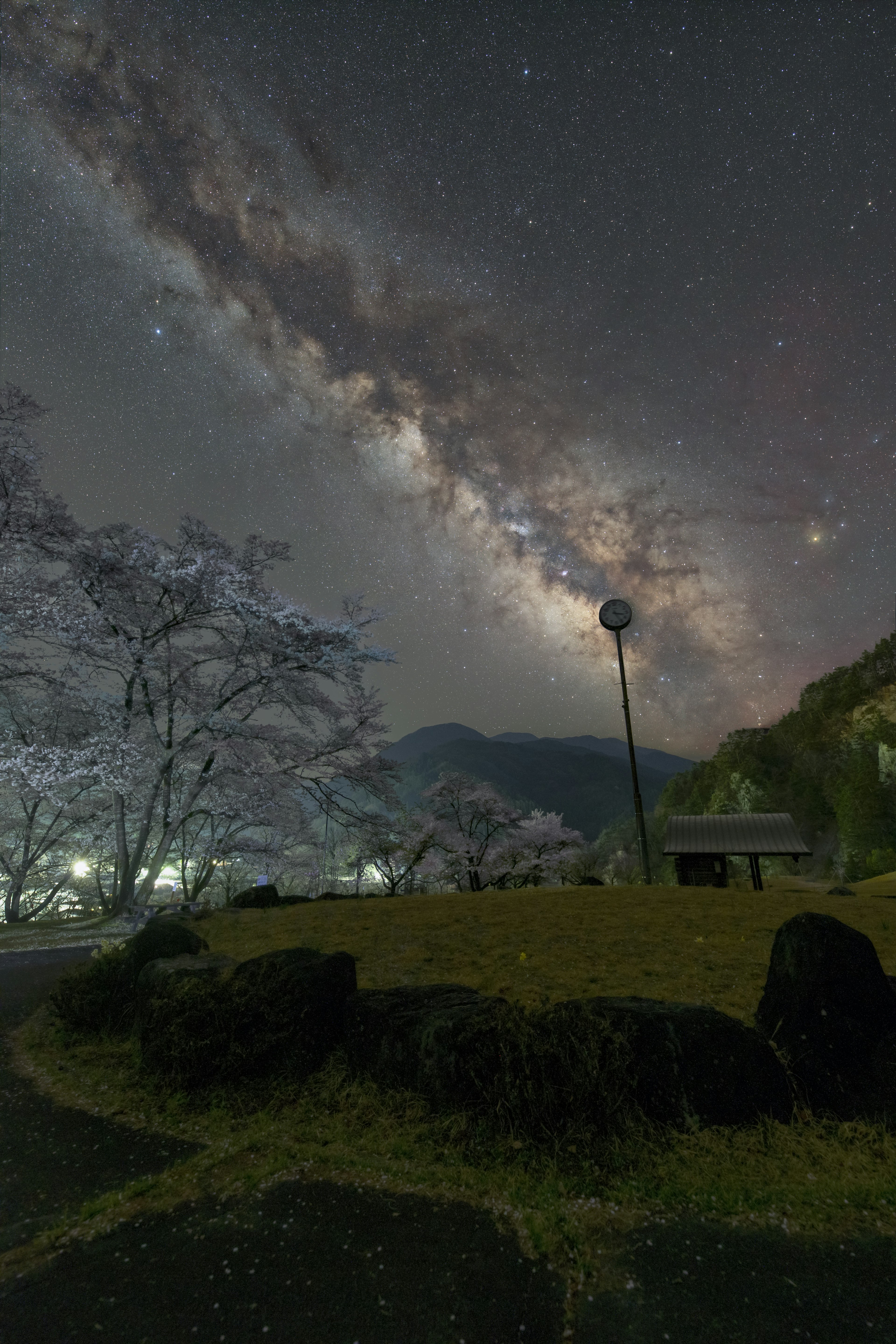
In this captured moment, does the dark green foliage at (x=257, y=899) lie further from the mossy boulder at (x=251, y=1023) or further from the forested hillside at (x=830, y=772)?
the forested hillside at (x=830, y=772)

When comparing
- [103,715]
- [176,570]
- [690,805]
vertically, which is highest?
[176,570]

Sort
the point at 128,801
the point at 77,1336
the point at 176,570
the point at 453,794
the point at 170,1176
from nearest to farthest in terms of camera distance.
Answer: the point at 77,1336, the point at 170,1176, the point at 176,570, the point at 128,801, the point at 453,794

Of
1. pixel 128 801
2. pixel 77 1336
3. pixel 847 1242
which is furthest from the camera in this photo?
pixel 128 801

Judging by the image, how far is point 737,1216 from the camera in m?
3.73

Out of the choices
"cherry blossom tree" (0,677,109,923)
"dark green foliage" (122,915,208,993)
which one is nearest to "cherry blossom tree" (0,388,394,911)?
"cherry blossom tree" (0,677,109,923)

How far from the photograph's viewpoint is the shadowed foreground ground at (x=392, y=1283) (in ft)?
9.24

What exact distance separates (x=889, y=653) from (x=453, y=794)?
1896 inches

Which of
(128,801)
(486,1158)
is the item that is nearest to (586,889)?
(486,1158)

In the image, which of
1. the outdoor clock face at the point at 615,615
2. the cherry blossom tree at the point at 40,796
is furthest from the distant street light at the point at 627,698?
the cherry blossom tree at the point at 40,796

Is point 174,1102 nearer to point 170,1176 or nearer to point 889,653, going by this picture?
point 170,1176

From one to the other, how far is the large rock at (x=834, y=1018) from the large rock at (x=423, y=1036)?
9.15 feet

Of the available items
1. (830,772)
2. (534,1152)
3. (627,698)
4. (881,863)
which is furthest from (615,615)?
(830,772)

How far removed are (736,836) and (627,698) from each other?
7.39 metres

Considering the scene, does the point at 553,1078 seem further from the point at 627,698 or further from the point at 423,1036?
the point at 627,698
